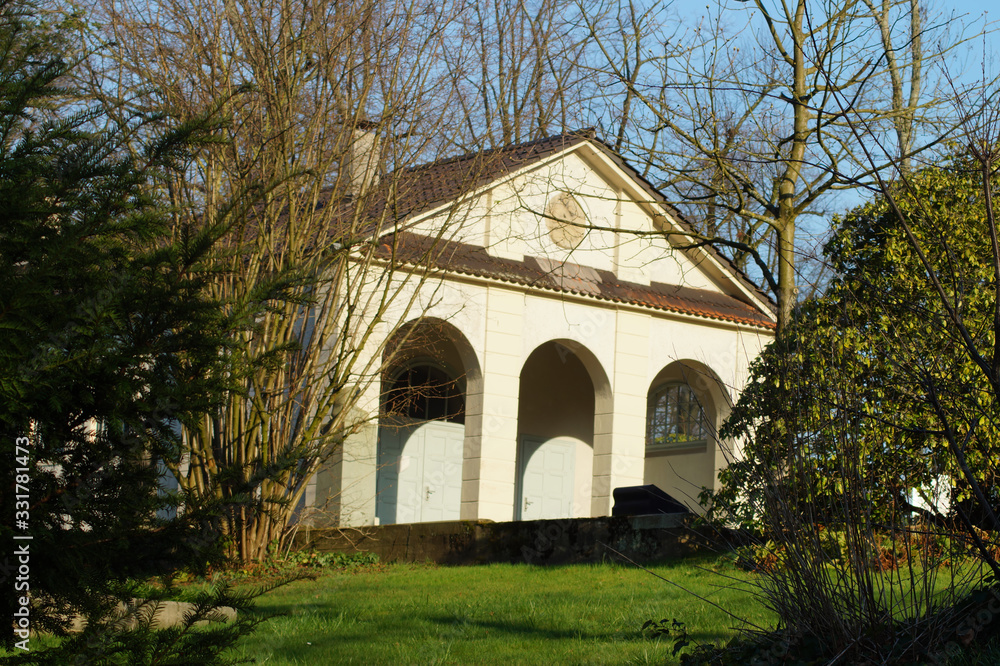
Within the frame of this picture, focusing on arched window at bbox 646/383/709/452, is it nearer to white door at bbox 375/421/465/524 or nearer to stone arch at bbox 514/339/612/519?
stone arch at bbox 514/339/612/519

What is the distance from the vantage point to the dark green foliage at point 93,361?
10.2 ft

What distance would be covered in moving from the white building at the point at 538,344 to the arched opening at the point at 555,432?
3 cm

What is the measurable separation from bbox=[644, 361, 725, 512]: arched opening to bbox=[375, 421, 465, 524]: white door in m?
3.86

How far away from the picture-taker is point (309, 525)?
1224 centimetres

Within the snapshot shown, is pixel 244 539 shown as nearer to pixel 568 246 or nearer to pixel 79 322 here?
pixel 568 246

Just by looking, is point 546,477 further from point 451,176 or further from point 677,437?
point 451,176

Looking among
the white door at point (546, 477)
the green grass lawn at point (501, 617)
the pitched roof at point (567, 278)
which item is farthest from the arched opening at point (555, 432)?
the green grass lawn at point (501, 617)

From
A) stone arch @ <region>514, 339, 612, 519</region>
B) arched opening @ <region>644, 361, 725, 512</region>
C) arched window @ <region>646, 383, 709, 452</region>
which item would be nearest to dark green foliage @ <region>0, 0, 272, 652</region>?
arched opening @ <region>644, 361, 725, 512</region>

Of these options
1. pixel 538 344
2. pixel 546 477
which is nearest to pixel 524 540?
pixel 538 344

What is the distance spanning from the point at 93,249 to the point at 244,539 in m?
8.37

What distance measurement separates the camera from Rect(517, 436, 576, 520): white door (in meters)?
17.6

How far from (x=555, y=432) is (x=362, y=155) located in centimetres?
791

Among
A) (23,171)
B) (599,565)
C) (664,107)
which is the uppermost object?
(664,107)

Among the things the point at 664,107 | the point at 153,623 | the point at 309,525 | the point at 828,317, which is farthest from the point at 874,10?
the point at 153,623
